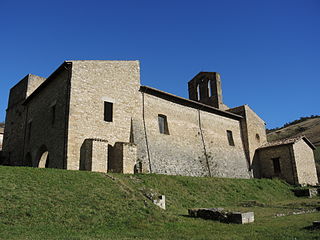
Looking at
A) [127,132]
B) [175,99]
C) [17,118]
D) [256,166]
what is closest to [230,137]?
[256,166]

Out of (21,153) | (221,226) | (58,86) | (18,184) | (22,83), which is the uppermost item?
(22,83)

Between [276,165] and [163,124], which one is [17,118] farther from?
[276,165]

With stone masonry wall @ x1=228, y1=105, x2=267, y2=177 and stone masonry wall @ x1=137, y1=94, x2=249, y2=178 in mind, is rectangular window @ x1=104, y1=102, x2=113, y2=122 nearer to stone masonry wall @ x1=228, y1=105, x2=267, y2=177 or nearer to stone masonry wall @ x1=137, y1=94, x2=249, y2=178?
stone masonry wall @ x1=137, y1=94, x2=249, y2=178

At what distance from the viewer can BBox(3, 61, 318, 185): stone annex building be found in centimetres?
1586

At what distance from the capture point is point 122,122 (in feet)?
58.0

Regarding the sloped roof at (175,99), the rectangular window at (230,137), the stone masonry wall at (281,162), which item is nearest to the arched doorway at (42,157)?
the sloped roof at (175,99)

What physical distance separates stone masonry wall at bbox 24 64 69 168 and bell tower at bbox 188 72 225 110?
17.1 metres

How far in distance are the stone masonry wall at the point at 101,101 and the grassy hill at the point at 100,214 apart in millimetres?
3818

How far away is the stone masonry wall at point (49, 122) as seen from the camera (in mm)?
16078

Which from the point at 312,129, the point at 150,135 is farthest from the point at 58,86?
the point at 312,129

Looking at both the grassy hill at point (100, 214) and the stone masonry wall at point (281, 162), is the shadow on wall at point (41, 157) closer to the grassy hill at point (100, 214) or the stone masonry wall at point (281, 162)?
the grassy hill at point (100, 214)

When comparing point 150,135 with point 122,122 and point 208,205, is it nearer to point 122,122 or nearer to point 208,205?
point 122,122

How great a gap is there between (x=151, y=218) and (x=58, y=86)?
38.6 feet

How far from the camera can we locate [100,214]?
8.67 meters
